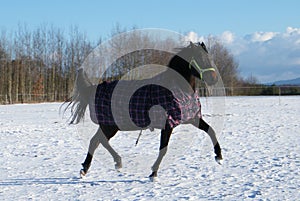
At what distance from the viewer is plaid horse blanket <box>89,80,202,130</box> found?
422 centimetres

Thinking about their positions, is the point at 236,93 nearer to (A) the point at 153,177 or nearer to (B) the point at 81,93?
(B) the point at 81,93

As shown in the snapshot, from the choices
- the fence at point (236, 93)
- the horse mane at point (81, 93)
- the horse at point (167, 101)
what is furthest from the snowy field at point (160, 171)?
the fence at point (236, 93)

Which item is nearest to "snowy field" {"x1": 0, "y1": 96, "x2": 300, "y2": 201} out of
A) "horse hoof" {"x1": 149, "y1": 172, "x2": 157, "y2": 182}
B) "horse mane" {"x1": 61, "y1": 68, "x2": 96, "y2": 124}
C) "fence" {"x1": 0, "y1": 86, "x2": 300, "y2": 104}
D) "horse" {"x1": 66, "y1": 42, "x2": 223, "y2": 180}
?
"horse hoof" {"x1": 149, "y1": 172, "x2": 157, "y2": 182}

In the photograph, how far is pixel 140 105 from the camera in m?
4.45

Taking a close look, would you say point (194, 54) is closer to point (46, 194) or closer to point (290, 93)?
point (46, 194)

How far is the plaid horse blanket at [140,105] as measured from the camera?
4219mm

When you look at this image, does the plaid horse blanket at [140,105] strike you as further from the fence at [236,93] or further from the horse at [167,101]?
the fence at [236,93]

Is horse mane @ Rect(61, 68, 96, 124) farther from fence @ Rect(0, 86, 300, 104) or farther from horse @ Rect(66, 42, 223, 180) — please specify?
fence @ Rect(0, 86, 300, 104)

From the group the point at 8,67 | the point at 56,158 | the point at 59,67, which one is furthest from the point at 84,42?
the point at 56,158

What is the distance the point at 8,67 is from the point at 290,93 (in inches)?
1300

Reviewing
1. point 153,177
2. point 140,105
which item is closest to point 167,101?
point 140,105

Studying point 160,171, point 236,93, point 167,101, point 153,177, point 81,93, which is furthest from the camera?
point 236,93

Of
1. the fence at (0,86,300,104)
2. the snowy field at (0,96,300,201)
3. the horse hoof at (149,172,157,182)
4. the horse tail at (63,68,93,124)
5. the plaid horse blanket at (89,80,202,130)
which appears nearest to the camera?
the snowy field at (0,96,300,201)

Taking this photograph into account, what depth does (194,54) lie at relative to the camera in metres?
4.38
